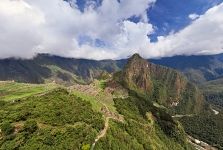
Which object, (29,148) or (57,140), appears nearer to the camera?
(29,148)

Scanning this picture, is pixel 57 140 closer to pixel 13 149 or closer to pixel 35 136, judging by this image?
pixel 35 136

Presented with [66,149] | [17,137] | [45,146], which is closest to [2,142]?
[17,137]

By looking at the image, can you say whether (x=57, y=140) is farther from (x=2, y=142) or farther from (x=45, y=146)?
(x=2, y=142)

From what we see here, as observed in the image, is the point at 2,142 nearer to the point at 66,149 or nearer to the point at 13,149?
the point at 13,149

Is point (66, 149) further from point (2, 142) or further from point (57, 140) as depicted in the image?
point (2, 142)

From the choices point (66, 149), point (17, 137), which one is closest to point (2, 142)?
point (17, 137)

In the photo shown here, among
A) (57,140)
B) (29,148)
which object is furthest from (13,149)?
(57,140)
